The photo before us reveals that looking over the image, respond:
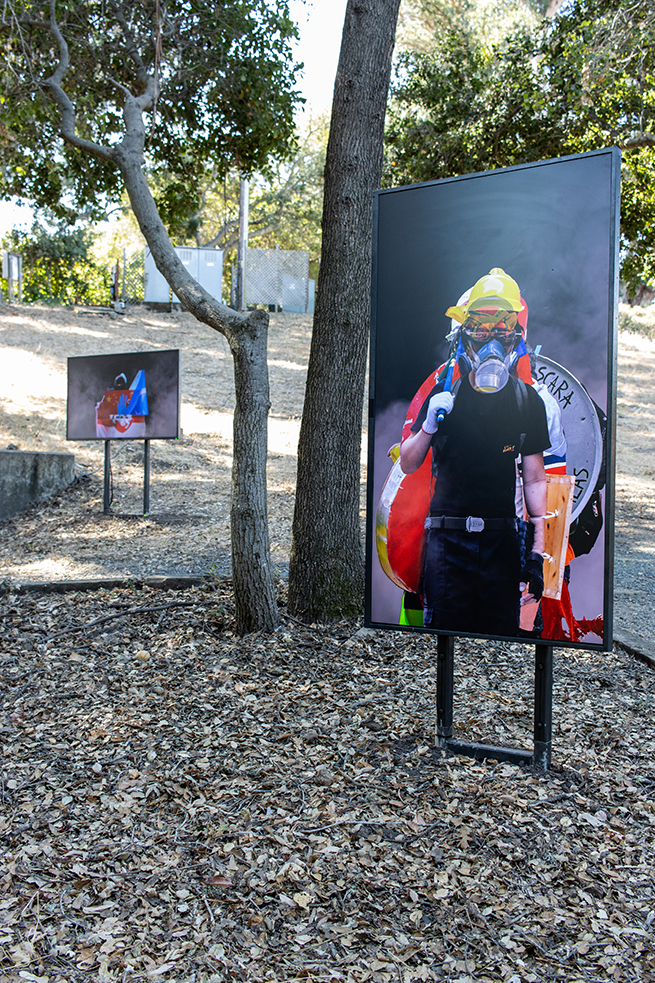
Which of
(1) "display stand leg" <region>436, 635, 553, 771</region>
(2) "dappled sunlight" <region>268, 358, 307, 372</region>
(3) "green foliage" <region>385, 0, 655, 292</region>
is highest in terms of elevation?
(3) "green foliage" <region>385, 0, 655, 292</region>

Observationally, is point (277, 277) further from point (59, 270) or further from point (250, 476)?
point (250, 476)

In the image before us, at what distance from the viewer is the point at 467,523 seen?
267 centimetres

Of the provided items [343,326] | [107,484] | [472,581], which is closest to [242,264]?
[107,484]

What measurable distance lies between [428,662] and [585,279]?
2.11 m

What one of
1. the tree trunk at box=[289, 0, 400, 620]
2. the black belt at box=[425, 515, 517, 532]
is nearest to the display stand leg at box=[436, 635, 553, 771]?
the black belt at box=[425, 515, 517, 532]

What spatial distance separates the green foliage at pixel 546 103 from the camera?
26.7ft

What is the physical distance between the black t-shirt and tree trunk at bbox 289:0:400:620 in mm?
1455

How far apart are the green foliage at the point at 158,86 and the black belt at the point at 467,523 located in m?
4.76

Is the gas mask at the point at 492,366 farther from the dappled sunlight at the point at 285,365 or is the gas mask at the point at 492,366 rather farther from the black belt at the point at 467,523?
the dappled sunlight at the point at 285,365

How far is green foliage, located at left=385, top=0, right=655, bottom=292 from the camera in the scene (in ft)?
26.7

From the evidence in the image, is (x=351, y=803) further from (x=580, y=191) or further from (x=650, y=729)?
(x=580, y=191)

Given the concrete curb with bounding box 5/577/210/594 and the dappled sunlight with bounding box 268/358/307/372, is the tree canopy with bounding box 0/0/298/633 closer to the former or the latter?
the concrete curb with bounding box 5/577/210/594

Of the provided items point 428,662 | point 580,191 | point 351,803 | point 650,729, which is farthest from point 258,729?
point 580,191

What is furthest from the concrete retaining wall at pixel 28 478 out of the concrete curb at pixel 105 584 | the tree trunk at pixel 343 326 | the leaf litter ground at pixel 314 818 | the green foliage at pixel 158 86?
the tree trunk at pixel 343 326
